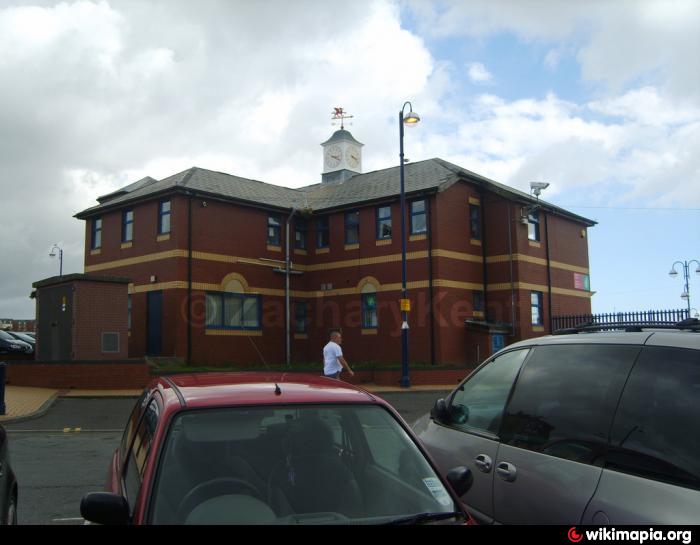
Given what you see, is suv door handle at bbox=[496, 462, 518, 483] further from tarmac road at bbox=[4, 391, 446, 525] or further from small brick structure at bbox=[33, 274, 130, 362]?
small brick structure at bbox=[33, 274, 130, 362]

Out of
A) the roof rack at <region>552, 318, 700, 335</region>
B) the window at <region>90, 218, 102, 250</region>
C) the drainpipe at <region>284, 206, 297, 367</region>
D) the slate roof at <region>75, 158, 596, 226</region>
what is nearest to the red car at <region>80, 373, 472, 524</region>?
the roof rack at <region>552, 318, 700, 335</region>

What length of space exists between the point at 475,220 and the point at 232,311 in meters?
11.2

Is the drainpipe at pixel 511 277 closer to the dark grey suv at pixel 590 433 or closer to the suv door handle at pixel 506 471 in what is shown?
the dark grey suv at pixel 590 433

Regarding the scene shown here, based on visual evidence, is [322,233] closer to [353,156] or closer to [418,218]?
[418,218]

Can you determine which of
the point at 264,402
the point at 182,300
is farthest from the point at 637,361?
the point at 182,300

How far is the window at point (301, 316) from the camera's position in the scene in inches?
1181

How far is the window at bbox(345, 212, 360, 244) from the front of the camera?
29.2 meters

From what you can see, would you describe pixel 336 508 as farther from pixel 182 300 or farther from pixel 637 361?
pixel 182 300

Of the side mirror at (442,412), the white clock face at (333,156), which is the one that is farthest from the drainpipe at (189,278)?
the side mirror at (442,412)

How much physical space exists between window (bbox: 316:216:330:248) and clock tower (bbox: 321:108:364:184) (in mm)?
6377

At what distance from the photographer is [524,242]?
28359 millimetres

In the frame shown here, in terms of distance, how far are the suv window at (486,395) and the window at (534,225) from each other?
2496 cm

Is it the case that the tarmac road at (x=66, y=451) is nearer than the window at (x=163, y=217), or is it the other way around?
the tarmac road at (x=66, y=451)
